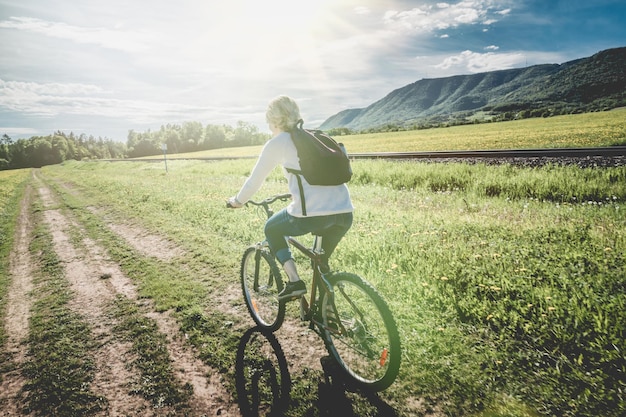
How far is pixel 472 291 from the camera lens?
4.34 m

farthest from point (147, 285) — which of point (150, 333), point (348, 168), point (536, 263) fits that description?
point (536, 263)

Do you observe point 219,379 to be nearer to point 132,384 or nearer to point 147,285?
point 132,384

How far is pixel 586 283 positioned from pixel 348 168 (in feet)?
12.3

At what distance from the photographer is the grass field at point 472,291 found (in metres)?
2.87

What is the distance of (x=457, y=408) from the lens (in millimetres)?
2734

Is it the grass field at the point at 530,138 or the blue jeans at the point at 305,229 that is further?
the grass field at the point at 530,138

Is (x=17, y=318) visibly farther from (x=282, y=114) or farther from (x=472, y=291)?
(x=472, y=291)

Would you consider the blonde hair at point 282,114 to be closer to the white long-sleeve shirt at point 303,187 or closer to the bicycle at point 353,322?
the white long-sleeve shirt at point 303,187

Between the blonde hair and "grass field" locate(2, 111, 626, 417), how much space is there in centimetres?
257

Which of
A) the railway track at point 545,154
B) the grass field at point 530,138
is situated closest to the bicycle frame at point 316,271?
the railway track at point 545,154

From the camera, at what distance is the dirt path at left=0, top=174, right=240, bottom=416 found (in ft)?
10.1

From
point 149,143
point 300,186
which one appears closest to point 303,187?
point 300,186

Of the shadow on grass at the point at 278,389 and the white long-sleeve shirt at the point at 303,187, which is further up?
the white long-sleeve shirt at the point at 303,187

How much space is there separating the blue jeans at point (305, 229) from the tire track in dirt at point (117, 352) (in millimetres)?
1505
